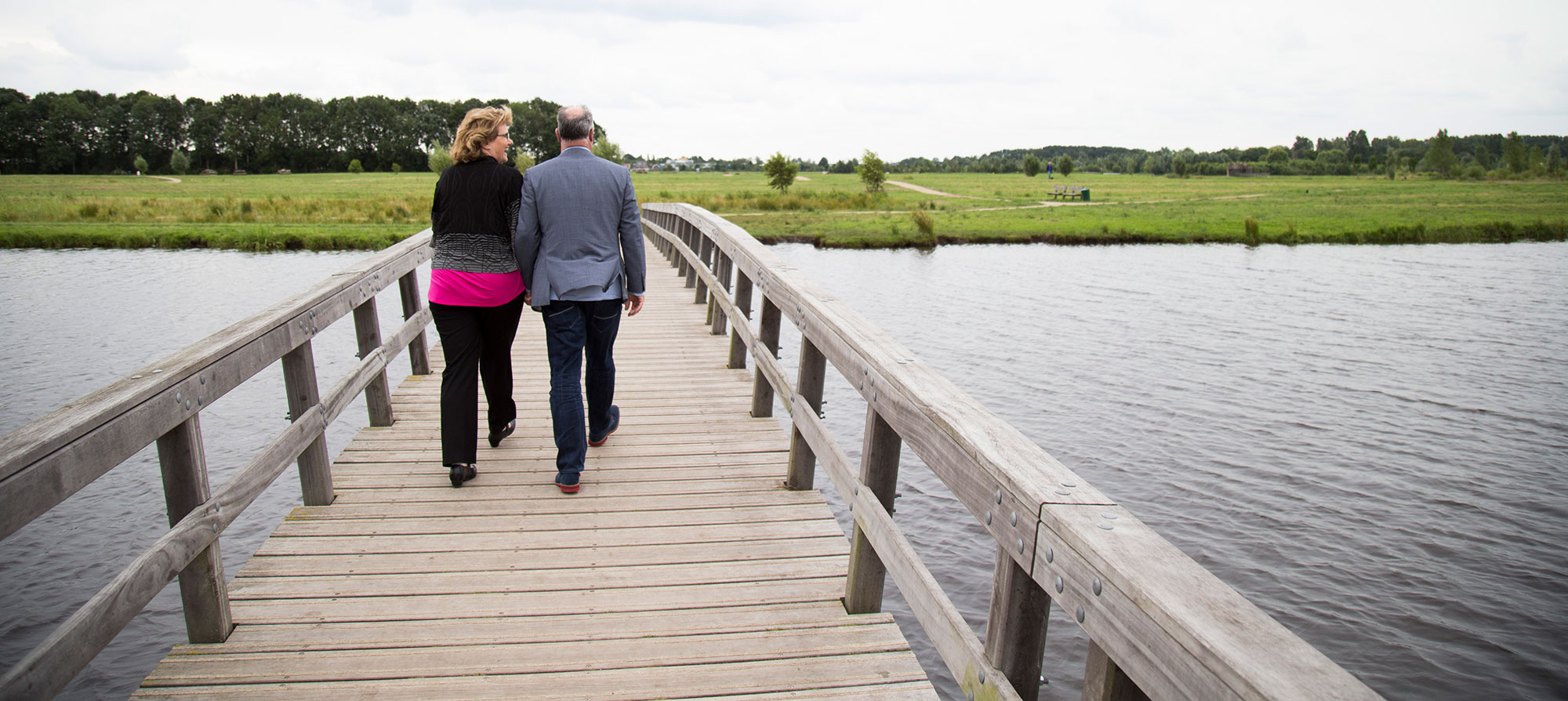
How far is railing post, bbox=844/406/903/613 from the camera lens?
9.75 feet

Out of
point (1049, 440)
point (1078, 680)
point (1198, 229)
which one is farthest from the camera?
point (1198, 229)

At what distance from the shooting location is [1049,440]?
Answer: 9.01 metres

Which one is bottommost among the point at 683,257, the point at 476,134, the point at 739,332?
the point at 683,257

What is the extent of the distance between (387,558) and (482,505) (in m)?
0.60

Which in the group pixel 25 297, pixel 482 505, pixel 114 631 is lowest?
pixel 25 297

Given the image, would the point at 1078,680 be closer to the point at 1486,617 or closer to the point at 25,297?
the point at 1486,617

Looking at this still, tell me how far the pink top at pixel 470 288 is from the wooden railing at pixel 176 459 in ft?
1.70

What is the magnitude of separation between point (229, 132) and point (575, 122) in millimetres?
124436

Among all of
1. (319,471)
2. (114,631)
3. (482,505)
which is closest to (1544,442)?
(482,505)

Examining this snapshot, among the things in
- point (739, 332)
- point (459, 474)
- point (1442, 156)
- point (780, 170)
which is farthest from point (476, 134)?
point (1442, 156)

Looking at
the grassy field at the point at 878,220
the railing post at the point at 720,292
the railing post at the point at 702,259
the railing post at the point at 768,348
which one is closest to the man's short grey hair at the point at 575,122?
the railing post at the point at 768,348

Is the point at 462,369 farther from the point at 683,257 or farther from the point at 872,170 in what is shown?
the point at 872,170

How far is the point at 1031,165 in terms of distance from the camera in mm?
105688

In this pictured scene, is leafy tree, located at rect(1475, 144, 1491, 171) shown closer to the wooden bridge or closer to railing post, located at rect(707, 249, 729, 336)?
railing post, located at rect(707, 249, 729, 336)
